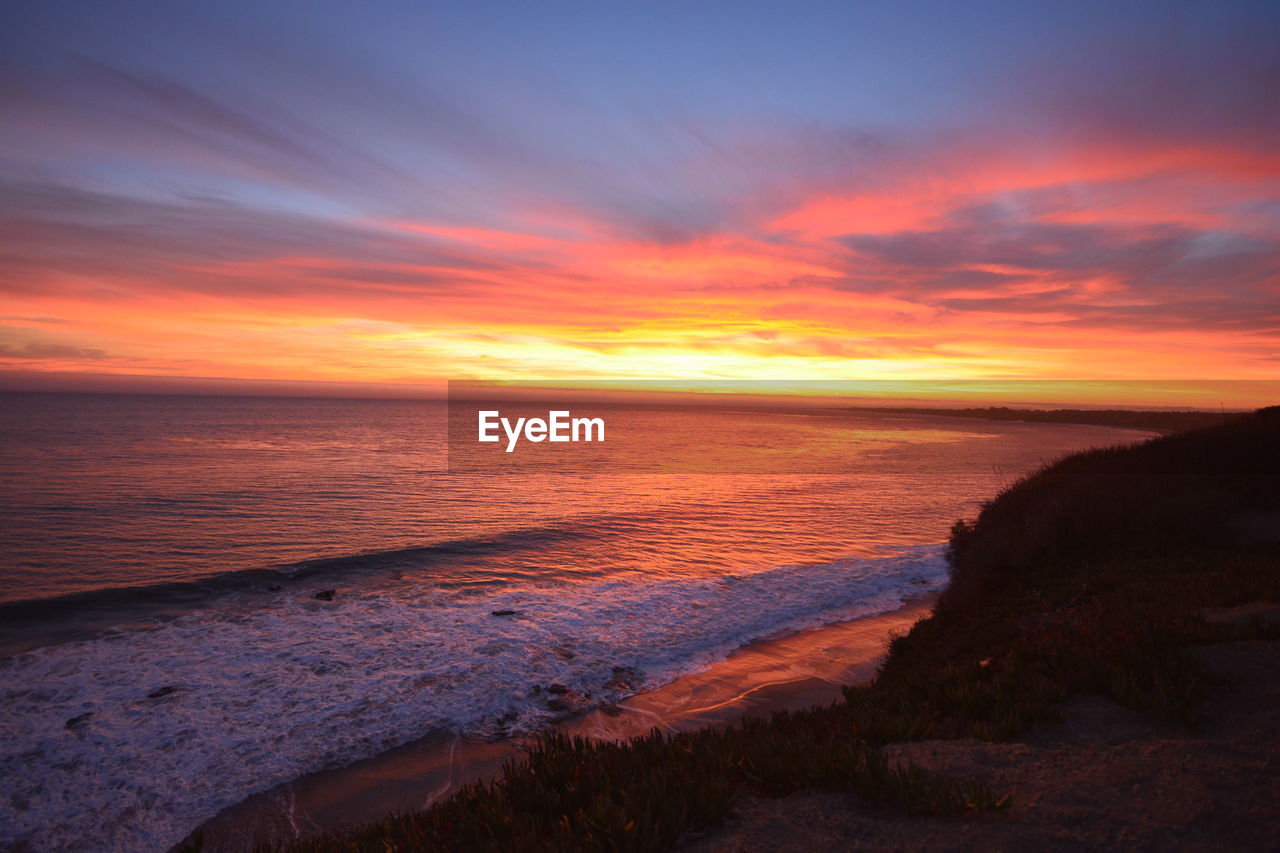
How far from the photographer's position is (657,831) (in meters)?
4.51

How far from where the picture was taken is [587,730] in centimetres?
1044

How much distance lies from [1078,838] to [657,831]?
2.97 meters

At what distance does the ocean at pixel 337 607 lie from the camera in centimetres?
952

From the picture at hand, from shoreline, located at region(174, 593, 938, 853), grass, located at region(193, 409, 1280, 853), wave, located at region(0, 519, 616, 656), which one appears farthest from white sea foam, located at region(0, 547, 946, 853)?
grass, located at region(193, 409, 1280, 853)

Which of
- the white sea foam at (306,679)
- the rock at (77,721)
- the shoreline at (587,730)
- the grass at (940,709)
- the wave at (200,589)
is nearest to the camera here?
the grass at (940,709)

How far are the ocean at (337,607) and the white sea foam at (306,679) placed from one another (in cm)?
5

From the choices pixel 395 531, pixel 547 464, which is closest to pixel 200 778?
pixel 395 531

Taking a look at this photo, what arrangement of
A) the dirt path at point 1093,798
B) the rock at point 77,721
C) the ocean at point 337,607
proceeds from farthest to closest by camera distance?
the rock at point 77,721 → the ocean at point 337,607 → the dirt path at point 1093,798

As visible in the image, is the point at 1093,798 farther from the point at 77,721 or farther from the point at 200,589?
the point at 200,589

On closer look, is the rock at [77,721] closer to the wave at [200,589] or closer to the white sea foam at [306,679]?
the white sea foam at [306,679]

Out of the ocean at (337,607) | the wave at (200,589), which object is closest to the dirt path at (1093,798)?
the ocean at (337,607)

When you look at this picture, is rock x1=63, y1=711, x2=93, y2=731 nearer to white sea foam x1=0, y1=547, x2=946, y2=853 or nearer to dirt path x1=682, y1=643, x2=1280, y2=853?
white sea foam x1=0, y1=547, x2=946, y2=853

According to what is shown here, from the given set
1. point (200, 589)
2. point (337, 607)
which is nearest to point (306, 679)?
point (337, 607)

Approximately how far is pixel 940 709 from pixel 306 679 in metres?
11.5
